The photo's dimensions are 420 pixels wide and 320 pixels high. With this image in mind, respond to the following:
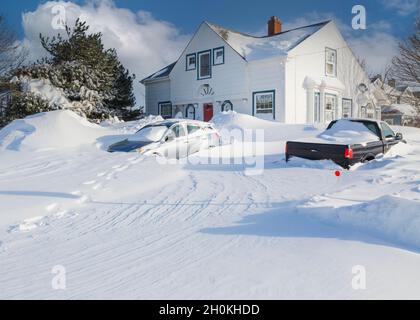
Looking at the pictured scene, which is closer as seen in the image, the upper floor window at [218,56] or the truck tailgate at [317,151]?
the truck tailgate at [317,151]

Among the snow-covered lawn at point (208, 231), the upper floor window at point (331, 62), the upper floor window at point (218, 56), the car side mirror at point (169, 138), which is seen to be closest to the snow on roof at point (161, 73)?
the upper floor window at point (218, 56)

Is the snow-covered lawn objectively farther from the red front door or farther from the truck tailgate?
the red front door

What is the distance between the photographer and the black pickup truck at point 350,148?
→ 29.9 ft

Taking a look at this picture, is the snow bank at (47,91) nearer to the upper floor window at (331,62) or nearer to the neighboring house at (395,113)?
the upper floor window at (331,62)

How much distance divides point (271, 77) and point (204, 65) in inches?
230

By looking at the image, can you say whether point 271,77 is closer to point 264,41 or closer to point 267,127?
point 267,127

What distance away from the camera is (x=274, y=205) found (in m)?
6.30

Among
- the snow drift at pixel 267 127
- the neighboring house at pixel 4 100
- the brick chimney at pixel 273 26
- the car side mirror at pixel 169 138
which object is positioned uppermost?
the brick chimney at pixel 273 26

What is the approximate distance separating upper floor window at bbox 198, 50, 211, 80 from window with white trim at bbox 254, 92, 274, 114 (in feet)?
14.4

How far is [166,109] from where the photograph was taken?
1145 inches

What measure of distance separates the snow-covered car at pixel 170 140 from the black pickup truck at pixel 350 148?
340 cm

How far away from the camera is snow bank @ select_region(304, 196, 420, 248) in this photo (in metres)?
4.43
